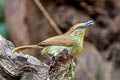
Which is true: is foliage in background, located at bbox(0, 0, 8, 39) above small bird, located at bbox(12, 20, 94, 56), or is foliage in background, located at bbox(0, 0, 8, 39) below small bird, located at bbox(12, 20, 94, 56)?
above

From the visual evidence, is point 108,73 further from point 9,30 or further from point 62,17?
point 9,30

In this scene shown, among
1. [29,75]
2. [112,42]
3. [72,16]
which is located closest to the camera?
[29,75]

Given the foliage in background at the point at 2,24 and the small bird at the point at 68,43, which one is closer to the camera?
the small bird at the point at 68,43

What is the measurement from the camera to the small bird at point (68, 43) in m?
3.46

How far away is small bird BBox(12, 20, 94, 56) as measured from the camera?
3455 millimetres

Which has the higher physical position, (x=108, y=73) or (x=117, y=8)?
(x=117, y=8)

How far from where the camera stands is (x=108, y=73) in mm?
6320

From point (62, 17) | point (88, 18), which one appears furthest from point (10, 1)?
point (88, 18)

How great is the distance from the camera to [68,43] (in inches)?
143

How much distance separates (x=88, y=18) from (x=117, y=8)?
577 millimetres

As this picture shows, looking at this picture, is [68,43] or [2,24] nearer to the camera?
[68,43]

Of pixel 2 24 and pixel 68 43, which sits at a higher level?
pixel 2 24

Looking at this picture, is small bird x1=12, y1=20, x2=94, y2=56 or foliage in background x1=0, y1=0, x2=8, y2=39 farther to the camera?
foliage in background x1=0, y1=0, x2=8, y2=39

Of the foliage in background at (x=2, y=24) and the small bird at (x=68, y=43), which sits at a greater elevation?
the foliage in background at (x=2, y=24)
